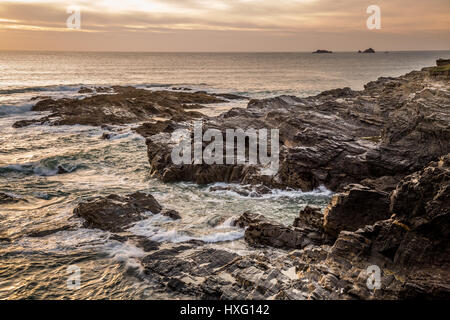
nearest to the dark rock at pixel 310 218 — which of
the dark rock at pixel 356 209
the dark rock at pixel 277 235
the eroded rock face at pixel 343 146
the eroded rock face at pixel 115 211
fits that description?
the dark rock at pixel 277 235

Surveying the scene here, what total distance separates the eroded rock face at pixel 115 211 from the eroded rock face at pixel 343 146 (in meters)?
5.91

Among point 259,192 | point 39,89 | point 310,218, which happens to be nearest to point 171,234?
point 310,218

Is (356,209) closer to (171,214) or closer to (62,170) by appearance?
(171,214)

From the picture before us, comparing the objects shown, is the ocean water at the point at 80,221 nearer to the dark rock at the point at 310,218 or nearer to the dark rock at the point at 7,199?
the dark rock at the point at 7,199

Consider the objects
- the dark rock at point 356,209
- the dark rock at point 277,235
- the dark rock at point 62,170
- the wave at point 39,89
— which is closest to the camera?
the dark rock at point 356,209

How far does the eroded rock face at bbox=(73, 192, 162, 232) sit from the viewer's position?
629 inches

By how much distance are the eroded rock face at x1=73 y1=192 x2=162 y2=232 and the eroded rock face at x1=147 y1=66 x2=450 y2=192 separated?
5.91m

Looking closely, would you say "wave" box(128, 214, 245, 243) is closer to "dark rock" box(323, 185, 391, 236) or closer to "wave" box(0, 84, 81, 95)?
"dark rock" box(323, 185, 391, 236)

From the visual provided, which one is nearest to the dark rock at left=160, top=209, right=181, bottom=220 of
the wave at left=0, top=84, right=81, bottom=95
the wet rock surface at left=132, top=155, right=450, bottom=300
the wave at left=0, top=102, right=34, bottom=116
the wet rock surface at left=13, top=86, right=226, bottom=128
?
the wet rock surface at left=132, top=155, right=450, bottom=300

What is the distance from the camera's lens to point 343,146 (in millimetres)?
21641

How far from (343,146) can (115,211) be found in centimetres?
1394

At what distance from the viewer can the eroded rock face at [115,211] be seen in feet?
52.4
